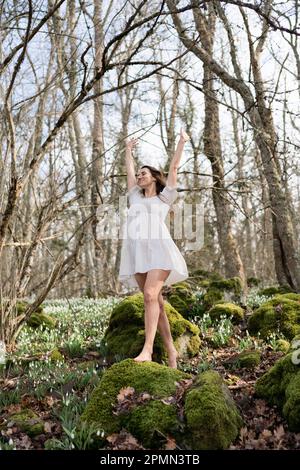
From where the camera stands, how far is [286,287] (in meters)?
9.47

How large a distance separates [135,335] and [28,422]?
2257 millimetres

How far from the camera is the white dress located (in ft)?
14.2

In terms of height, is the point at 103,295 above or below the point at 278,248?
below

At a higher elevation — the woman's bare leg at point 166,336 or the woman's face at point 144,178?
the woman's face at point 144,178

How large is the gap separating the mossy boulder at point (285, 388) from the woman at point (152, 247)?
1.02m

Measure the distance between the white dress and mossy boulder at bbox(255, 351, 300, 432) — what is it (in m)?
1.27

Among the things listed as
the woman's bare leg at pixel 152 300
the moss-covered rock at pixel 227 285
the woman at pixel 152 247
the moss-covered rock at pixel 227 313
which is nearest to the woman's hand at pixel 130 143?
the woman at pixel 152 247

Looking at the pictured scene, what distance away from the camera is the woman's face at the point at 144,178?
182 inches

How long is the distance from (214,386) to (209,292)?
4.96 meters

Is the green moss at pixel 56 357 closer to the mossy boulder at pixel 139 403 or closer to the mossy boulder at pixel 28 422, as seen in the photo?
the mossy boulder at pixel 28 422

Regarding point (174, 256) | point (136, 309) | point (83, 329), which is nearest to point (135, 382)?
point (174, 256)

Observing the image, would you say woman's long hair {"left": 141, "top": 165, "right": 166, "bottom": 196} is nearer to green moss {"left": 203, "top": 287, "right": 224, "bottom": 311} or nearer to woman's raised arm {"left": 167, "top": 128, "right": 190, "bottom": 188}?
woman's raised arm {"left": 167, "top": 128, "right": 190, "bottom": 188}

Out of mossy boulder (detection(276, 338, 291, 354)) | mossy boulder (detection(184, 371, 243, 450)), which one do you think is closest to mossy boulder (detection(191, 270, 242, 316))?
mossy boulder (detection(276, 338, 291, 354))

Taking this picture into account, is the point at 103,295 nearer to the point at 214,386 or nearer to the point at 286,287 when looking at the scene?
the point at 286,287
